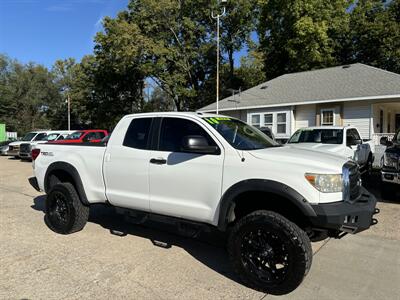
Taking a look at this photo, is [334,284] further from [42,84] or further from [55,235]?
[42,84]

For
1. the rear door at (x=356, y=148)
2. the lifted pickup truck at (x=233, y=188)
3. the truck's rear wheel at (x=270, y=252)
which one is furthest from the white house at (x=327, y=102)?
the truck's rear wheel at (x=270, y=252)

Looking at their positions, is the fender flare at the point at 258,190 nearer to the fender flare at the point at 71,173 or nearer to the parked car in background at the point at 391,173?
the fender flare at the point at 71,173

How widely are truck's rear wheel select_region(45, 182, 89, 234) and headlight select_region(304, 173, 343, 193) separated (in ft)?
12.1

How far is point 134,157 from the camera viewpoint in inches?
198

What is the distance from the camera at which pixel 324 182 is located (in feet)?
12.2

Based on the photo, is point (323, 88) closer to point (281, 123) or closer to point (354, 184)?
point (281, 123)

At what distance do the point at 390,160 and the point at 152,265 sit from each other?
19.6 feet

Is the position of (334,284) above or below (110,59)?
below

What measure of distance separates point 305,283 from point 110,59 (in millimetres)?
34320

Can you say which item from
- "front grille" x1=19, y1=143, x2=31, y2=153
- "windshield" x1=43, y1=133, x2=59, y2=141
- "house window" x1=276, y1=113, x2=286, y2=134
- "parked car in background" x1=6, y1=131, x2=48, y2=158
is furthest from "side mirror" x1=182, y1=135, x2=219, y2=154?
"parked car in background" x1=6, y1=131, x2=48, y2=158

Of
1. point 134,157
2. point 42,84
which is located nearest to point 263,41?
point 134,157

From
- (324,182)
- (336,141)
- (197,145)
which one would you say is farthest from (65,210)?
(336,141)

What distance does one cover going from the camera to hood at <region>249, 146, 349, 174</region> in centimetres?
378

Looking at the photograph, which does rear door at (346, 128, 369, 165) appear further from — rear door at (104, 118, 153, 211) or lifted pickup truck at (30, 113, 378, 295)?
rear door at (104, 118, 153, 211)
